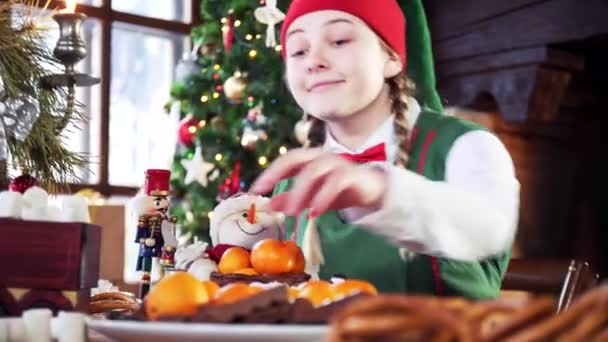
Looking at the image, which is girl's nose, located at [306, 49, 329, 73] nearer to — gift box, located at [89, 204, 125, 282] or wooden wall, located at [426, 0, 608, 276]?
gift box, located at [89, 204, 125, 282]

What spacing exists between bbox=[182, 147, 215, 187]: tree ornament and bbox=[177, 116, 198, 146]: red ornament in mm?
121

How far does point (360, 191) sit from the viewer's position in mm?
858

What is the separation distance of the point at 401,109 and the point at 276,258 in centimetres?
32

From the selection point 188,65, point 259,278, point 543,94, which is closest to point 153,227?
point 259,278

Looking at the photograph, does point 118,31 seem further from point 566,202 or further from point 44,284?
point 44,284

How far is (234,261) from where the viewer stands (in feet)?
3.88

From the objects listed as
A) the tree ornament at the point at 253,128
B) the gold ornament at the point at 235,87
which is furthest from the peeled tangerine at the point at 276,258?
the gold ornament at the point at 235,87

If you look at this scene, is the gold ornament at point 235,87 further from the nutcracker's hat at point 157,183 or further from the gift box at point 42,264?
the gift box at point 42,264

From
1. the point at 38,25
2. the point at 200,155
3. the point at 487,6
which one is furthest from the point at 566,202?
the point at 38,25

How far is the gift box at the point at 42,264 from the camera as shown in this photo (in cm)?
87

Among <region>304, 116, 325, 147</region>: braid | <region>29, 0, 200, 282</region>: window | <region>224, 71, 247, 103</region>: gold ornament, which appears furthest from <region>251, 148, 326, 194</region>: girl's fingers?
<region>29, 0, 200, 282</region>: window

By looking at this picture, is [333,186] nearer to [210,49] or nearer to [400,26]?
[400,26]

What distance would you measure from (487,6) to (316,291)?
3.24 m

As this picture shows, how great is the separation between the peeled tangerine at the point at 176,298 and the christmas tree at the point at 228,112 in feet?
9.23
